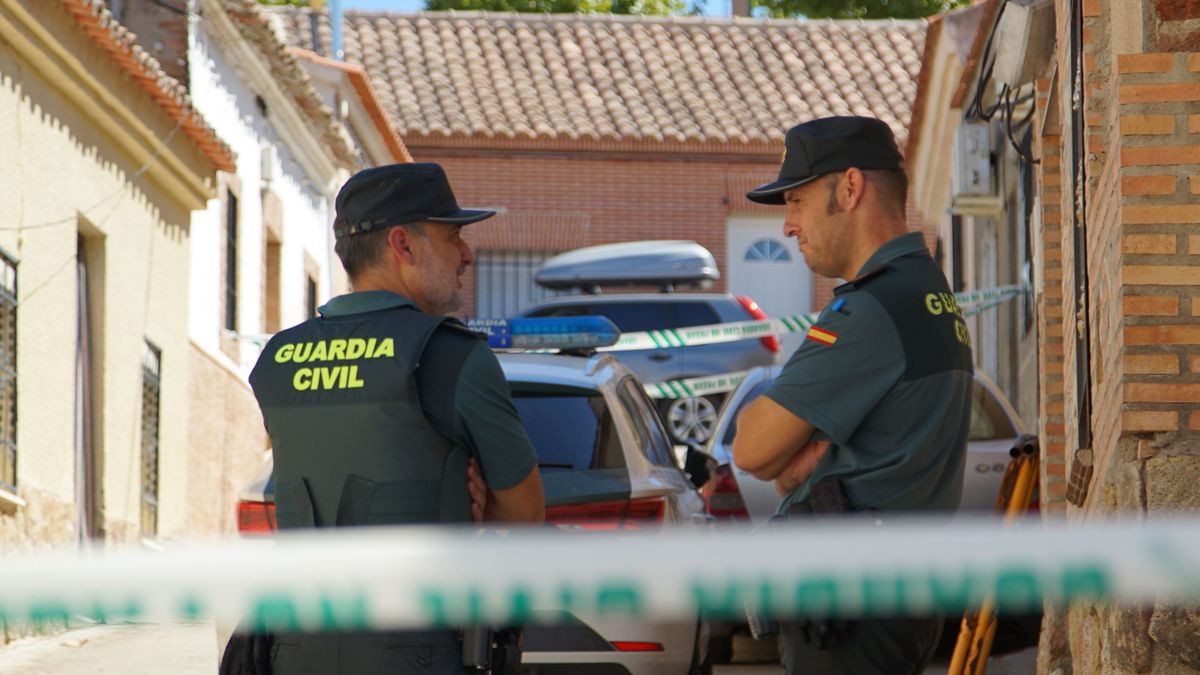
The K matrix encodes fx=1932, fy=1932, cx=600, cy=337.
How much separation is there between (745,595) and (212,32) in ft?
58.7

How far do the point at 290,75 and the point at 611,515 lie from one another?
1468 cm

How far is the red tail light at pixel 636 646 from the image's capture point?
690cm

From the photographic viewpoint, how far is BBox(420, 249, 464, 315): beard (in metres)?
4.18

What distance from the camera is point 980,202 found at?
17.0 meters

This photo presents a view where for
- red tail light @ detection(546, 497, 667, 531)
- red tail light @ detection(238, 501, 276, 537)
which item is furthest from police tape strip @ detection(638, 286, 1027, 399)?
red tail light @ detection(238, 501, 276, 537)

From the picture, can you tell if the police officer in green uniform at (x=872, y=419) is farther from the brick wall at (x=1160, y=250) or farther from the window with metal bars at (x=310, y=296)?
the window with metal bars at (x=310, y=296)

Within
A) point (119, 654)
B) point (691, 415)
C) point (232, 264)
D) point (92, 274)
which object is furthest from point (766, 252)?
point (119, 654)

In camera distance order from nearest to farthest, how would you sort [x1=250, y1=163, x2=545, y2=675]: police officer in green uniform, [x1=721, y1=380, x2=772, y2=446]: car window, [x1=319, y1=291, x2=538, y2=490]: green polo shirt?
[x1=250, y1=163, x2=545, y2=675]: police officer in green uniform, [x1=319, y1=291, x2=538, y2=490]: green polo shirt, [x1=721, y1=380, x2=772, y2=446]: car window

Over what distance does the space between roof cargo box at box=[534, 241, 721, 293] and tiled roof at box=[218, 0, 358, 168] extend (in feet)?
11.2

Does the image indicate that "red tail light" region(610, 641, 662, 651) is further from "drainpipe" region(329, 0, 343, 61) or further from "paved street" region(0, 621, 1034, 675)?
"drainpipe" region(329, 0, 343, 61)

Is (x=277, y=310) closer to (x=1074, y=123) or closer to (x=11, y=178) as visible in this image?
(x=11, y=178)

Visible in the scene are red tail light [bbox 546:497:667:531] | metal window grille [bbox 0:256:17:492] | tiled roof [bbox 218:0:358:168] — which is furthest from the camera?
tiled roof [bbox 218:0:358:168]

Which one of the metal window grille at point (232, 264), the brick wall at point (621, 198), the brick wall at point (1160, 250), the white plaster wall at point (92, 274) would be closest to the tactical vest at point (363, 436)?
the brick wall at point (1160, 250)

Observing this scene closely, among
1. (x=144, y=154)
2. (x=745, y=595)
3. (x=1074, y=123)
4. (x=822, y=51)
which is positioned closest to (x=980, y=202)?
(x=144, y=154)
